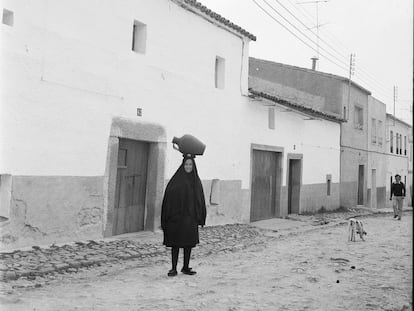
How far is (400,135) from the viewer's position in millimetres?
31703

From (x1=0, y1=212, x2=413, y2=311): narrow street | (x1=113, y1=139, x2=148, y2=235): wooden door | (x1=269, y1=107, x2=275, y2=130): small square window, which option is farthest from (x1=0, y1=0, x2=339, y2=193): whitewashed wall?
(x1=0, y1=212, x2=413, y2=311): narrow street

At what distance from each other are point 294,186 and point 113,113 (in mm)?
9328

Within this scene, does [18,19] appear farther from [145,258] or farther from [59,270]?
[145,258]

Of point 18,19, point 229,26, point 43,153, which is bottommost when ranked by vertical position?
point 43,153

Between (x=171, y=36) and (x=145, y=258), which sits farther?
(x=171, y=36)

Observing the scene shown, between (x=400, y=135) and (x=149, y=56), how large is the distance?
90.8 ft

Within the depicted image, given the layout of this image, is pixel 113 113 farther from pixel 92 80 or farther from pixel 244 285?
pixel 244 285

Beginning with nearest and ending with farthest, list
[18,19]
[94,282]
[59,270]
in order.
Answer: [94,282], [59,270], [18,19]

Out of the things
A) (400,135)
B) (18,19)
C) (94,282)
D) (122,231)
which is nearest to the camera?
(94,282)

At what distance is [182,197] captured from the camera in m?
5.62

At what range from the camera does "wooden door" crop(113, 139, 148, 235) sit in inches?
328

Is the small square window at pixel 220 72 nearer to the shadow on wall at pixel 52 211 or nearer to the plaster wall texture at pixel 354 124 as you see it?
the shadow on wall at pixel 52 211

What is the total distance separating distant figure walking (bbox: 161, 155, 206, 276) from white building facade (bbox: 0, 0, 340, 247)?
226cm

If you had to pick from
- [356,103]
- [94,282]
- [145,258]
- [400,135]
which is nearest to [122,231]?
[145,258]
